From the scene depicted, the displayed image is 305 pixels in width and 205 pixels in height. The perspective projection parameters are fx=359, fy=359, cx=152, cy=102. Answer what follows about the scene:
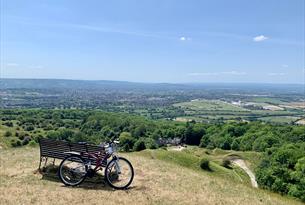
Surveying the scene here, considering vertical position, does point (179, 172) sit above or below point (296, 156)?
above

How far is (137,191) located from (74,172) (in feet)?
9.32

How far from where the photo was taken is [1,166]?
18.6 metres

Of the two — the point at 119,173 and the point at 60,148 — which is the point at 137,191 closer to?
the point at 119,173

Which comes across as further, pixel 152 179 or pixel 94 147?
pixel 152 179

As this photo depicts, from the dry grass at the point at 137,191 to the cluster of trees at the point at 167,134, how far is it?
36.6 m

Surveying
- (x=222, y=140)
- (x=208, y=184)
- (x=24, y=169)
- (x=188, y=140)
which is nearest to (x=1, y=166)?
(x=24, y=169)

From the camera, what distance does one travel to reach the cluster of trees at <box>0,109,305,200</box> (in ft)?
229

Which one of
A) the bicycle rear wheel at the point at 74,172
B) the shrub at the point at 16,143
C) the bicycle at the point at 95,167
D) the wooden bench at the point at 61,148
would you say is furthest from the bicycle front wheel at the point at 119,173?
the shrub at the point at 16,143

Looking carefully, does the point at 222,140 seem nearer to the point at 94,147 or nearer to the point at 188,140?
the point at 188,140

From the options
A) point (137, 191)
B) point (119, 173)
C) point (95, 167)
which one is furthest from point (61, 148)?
point (137, 191)

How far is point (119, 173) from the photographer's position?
48.8 ft

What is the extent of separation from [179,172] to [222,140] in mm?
93972

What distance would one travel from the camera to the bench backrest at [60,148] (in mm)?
15161

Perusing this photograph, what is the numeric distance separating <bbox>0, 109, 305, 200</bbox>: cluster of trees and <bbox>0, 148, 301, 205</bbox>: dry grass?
120 feet
